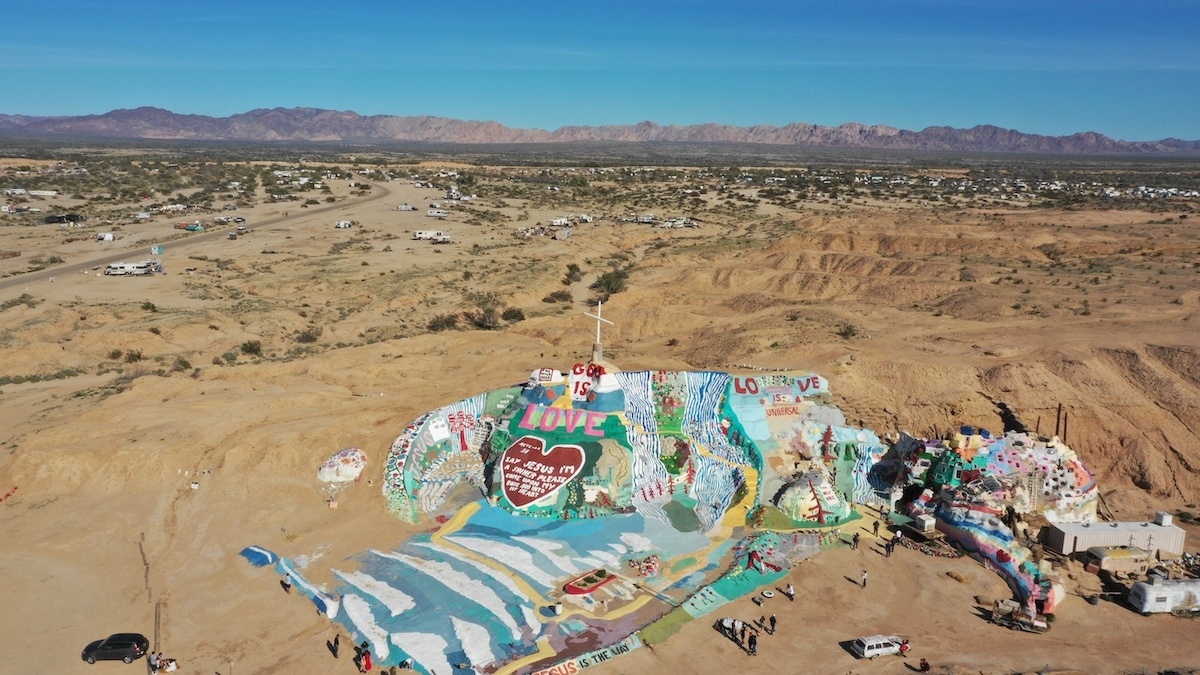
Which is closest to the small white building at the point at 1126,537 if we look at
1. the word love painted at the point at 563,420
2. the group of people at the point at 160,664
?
the word love painted at the point at 563,420

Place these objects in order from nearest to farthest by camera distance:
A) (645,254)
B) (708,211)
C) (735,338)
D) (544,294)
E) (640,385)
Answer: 1. (640,385)
2. (735,338)
3. (544,294)
4. (645,254)
5. (708,211)

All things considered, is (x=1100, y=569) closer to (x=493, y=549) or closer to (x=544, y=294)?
(x=493, y=549)

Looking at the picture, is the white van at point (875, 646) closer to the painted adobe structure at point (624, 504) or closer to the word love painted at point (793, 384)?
the painted adobe structure at point (624, 504)

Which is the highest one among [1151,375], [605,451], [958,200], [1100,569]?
[958,200]

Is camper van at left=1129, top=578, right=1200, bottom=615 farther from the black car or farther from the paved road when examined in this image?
the paved road

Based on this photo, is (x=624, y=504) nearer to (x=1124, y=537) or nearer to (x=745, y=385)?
(x=745, y=385)

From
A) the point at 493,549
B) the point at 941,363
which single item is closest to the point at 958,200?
the point at 941,363

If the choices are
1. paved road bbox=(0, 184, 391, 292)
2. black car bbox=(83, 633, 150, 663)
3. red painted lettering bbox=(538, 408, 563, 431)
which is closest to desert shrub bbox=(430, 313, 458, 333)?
red painted lettering bbox=(538, 408, 563, 431)
